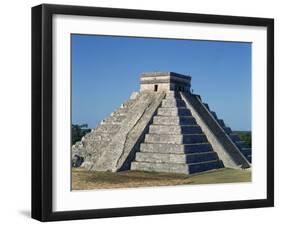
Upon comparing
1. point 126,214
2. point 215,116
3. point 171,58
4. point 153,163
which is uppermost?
point 171,58

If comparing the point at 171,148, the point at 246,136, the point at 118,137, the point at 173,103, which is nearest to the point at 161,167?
the point at 171,148

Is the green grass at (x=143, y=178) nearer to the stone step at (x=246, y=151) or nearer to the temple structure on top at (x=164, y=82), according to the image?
the stone step at (x=246, y=151)

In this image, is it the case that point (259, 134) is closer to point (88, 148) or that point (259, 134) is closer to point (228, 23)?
point (228, 23)

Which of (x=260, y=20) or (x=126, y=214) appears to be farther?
(x=260, y=20)

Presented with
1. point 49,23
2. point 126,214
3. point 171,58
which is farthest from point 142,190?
point 49,23

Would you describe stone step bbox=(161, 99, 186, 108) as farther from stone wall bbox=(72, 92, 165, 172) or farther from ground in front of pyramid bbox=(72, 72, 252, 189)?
stone wall bbox=(72, 92, 165, 172)

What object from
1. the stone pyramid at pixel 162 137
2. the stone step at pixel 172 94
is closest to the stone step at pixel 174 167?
the stone pyramid at pixel 162 137

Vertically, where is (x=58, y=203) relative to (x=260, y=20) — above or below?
below

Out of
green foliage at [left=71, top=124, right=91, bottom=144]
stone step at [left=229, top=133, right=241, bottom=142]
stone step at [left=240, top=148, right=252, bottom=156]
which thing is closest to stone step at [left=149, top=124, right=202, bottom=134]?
stone step at [left=229, top=133, right=241, bottom=142]
